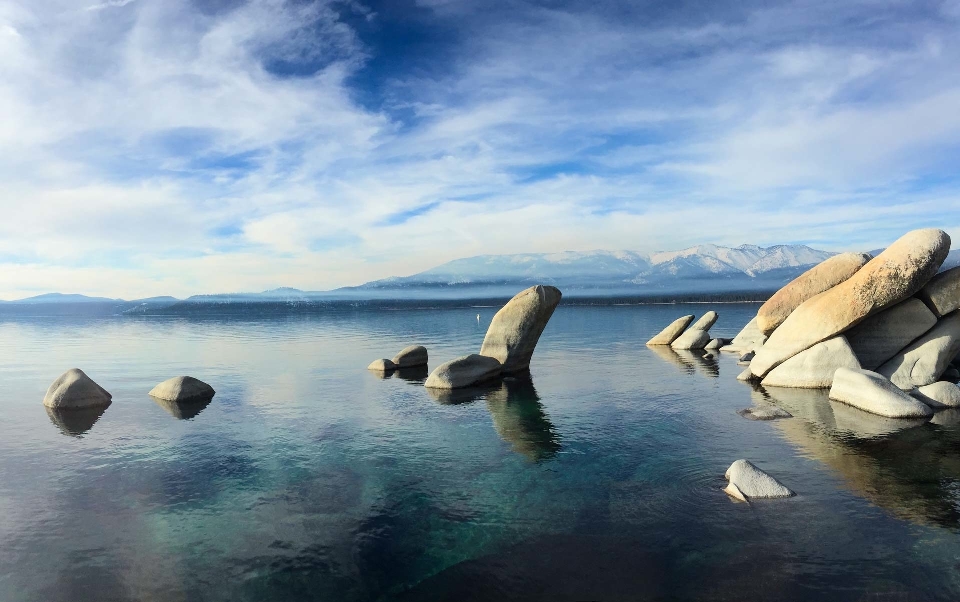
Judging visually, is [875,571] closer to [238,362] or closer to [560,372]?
[560,372]

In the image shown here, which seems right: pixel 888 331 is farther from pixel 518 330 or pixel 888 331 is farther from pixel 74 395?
pixel 74 395

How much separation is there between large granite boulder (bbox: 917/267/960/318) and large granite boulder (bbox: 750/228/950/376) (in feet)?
2.20

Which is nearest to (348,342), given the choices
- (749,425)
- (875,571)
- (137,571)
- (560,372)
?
(560,372)

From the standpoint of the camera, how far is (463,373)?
32.2 meters

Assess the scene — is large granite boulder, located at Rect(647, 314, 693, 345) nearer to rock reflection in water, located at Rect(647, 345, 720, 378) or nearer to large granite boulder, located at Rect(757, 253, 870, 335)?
rock reflection in water, located at Rect(647, 345, 720, 378)

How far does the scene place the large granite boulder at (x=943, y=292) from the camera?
88.0 ft

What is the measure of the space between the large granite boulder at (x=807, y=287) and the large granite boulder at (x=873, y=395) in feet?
27.0

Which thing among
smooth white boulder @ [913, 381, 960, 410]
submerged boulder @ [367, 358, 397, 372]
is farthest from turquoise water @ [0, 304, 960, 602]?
submerged boulder @ [367, 358, 397, 372]

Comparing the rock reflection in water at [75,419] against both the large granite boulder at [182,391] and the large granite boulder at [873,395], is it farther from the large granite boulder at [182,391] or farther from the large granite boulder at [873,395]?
the large granite boulder at [873,395]

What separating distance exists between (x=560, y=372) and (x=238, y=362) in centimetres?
2522

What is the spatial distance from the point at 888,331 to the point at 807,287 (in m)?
6.24

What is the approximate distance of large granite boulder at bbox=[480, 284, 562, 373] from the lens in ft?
118

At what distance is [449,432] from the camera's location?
2219 centimetres

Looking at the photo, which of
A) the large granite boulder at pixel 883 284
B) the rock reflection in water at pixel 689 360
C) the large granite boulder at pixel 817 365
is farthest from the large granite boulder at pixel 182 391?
the large granite boulder at pixel 883 284
